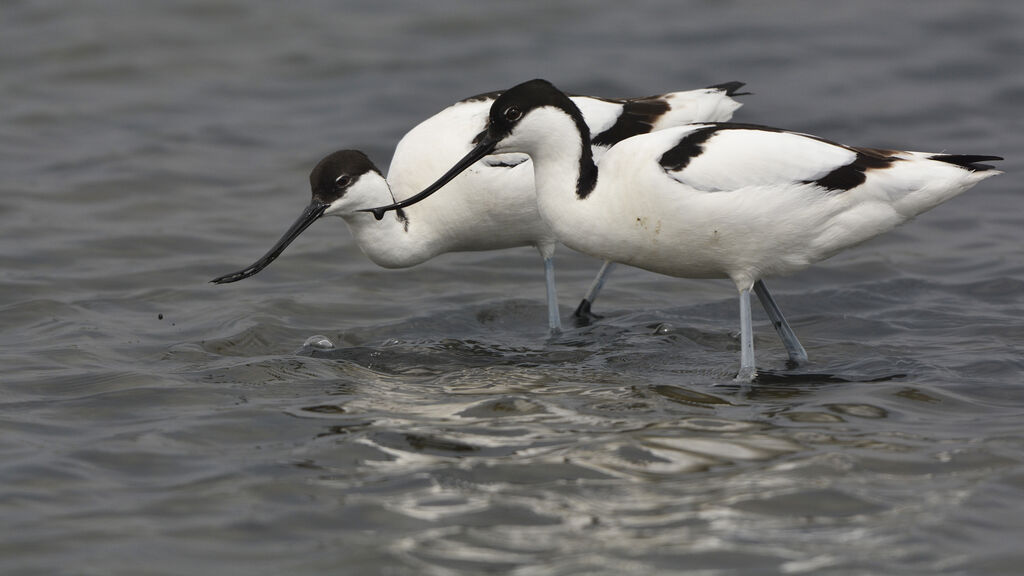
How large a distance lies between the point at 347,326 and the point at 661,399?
94.1 inches

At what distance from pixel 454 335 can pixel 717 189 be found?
6.83ft

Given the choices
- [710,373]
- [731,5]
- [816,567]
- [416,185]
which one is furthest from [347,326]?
[731,5]

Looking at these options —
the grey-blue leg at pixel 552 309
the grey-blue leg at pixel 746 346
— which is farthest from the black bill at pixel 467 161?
the grey-blue leg at pixel 746 346

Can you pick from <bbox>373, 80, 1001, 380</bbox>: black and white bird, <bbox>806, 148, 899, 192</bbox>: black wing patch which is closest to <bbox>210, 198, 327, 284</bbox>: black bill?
<bbox>373, 80, 1001, 380</bbox>: black and white bird

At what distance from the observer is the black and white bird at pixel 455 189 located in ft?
23.1

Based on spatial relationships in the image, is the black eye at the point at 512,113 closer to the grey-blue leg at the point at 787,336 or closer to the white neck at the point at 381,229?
the white neck at the point at 381,229

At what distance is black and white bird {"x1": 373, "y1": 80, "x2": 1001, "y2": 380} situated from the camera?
607cm

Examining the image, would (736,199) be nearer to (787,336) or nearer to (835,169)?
(835,169)

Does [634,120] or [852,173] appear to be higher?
[634,120]

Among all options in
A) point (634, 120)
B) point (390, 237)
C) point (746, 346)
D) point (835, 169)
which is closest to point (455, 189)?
point (390, 237)

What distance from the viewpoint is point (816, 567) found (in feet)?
13.7

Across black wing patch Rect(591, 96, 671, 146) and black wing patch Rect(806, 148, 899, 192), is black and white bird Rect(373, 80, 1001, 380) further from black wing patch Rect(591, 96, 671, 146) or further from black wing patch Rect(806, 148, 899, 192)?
black wing patch Rect(591, 96, 671, 146)

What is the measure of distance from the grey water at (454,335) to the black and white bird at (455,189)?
53 cm

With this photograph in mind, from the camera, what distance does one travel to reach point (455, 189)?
7348 mm
